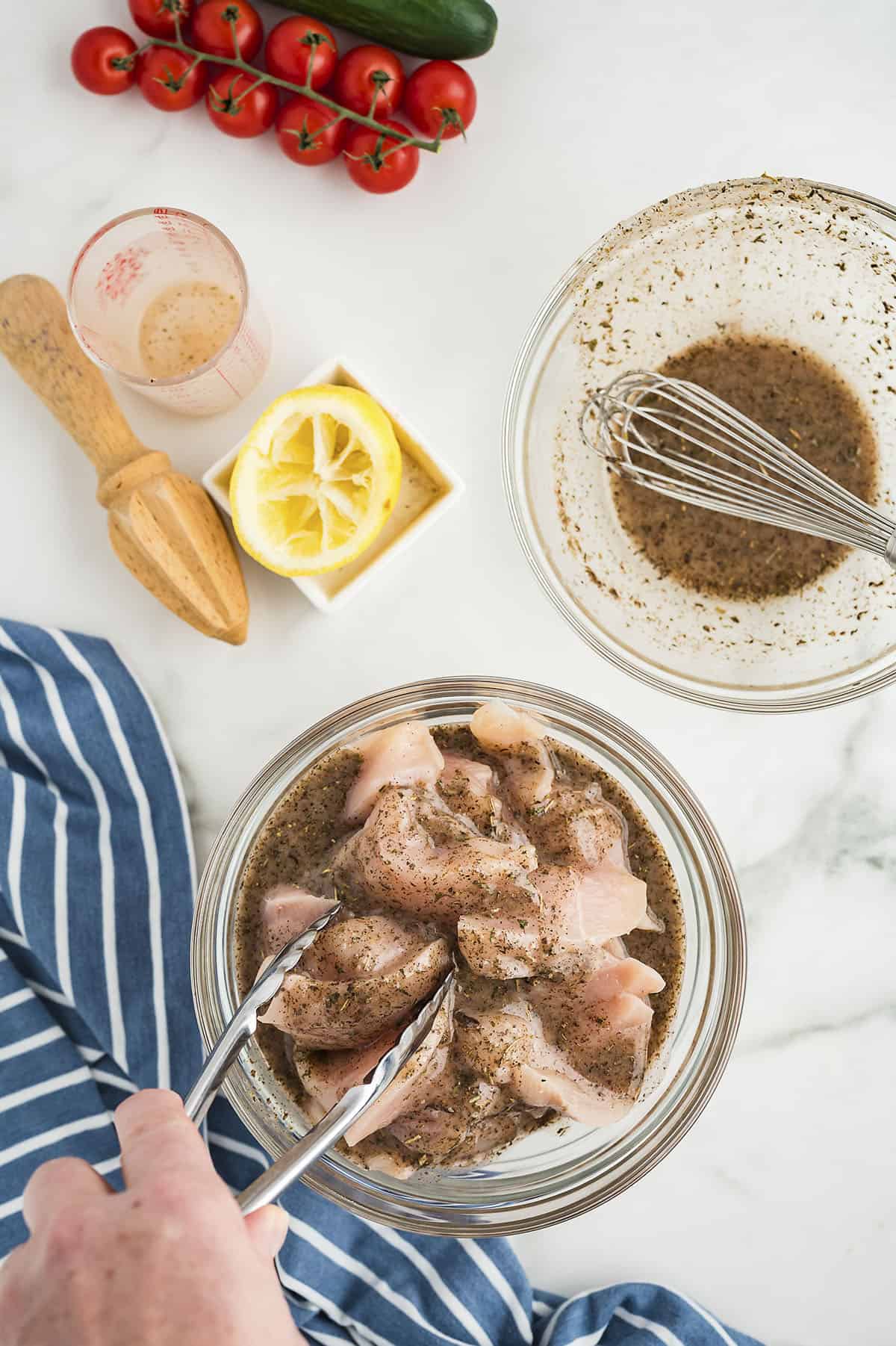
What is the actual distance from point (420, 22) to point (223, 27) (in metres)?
0.32

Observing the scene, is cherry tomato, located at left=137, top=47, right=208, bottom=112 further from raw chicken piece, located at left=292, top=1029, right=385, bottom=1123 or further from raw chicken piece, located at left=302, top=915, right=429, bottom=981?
raw chicken piece, located at left=292, top=1029, right=385, bottom=1123

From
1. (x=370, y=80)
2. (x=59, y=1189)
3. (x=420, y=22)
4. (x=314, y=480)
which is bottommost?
(x=59, y=1189)

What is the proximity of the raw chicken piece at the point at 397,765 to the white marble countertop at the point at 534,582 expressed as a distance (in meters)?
0.29

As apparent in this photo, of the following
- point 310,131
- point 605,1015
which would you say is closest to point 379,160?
point 310,131

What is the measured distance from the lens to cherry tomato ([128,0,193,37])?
1723 millimetres

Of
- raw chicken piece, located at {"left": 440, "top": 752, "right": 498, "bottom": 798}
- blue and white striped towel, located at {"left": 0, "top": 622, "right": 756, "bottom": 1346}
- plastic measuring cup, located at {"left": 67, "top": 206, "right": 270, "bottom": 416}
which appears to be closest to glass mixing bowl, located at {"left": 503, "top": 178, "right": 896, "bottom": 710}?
raw chicken piece, located at {"left": 440, "top": 752, "right": 498, "bottom": 798}

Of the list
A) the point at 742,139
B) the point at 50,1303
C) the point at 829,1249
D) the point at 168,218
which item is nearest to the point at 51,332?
the point at 168,218

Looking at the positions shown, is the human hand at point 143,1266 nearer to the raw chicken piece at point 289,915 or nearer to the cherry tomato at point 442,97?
the raw chicken piece at point 289,915

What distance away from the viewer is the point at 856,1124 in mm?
1788

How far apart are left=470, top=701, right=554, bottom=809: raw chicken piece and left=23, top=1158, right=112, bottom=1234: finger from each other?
2.38ft

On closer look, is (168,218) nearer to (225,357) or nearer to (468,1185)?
(225,357)

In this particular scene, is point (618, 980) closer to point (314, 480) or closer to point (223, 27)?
point (314, 480)

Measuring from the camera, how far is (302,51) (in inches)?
67.7

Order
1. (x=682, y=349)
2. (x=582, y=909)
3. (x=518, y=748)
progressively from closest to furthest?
(x=582, y=909), (x=518, y=748), (x=682, y=349)
